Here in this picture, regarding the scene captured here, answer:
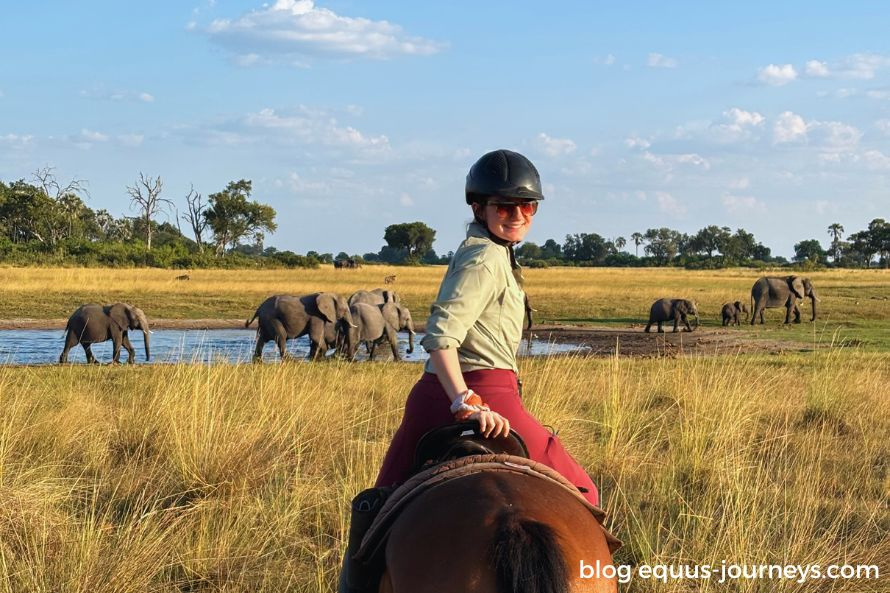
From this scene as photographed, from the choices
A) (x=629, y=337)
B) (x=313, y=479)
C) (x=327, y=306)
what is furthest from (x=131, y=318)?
(x=313, y=479)

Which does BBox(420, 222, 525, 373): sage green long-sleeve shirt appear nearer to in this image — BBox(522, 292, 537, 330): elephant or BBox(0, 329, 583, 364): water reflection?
BBox(522, 292, 537, 330): elephant

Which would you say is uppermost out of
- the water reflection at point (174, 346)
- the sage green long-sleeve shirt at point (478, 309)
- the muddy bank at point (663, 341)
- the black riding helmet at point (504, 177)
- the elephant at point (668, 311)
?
the black riding helmet at point (504, 177)

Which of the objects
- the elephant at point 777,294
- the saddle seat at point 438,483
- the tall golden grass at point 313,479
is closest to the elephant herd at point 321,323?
the tall golden grass at point 313,479

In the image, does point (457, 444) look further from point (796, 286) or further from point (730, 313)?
point (796, 286)

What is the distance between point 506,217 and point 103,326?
16133 mm

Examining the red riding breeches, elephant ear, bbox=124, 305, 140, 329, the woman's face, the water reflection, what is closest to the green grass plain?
the red riding breeches

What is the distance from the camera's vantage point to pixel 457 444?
2.78 m

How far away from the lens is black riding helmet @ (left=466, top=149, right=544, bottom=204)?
3.25m

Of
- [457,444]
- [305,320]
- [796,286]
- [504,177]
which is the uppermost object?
[504,177]

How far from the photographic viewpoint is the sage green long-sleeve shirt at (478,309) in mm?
3039

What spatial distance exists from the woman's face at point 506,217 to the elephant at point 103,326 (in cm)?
1513

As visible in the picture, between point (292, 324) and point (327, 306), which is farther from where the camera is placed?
point (327, 306)

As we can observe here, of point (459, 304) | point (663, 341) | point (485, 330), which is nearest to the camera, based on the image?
point (459, 304)

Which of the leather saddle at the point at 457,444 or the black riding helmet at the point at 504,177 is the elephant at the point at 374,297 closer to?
the black riding helmet at the point at 504,177
